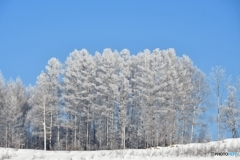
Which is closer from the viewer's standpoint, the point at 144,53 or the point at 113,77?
the point at 113,77

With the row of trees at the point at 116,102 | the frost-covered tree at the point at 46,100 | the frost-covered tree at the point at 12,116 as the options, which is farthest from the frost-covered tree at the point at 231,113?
the frost-covered tree at the point at 12,116

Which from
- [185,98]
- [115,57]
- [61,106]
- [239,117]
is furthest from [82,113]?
[239,117]

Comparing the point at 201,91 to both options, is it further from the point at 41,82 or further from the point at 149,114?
the point at 41,82

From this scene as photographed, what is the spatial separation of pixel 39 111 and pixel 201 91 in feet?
55.1

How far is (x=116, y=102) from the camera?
4047 cm

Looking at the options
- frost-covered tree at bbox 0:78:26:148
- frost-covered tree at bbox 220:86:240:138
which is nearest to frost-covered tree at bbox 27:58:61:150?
frost-covered tree at bbox 0:78:26:148

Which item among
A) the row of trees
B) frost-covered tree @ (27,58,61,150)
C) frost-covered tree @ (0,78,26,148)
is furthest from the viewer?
frost-covered tree @ (0,78,26,148)

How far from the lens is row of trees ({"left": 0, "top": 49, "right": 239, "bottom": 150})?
40062 millimetres

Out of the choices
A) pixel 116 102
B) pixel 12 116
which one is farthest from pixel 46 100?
pixel 116 102

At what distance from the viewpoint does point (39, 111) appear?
40.9m

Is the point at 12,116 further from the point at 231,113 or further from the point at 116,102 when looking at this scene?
the point at 231,113

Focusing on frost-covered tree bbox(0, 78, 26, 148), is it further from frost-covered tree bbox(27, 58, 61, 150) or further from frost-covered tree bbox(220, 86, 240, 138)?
frost-covered tree bbox(220, 86, 240, 138)

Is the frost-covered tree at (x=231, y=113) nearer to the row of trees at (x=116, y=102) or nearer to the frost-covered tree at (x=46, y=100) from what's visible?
the row of trees at (x=116, y=102)

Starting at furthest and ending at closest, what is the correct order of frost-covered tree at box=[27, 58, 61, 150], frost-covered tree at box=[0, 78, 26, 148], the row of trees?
frost-covered tree at box=[0, 78, 26, 148] → frost-covered tree at box=[27, 58, 61, 150] → the row of trees
